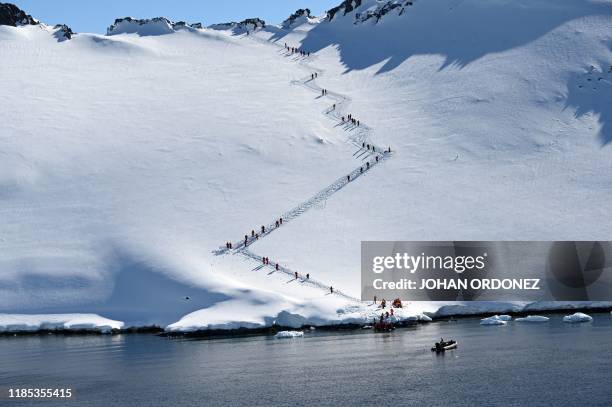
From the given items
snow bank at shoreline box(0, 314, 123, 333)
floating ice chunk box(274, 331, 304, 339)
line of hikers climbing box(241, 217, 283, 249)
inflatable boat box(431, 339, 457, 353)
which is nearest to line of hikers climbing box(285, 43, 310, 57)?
line of hikers climbing box(241, 217, 283, 249)

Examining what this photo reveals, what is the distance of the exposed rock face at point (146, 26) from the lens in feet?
528

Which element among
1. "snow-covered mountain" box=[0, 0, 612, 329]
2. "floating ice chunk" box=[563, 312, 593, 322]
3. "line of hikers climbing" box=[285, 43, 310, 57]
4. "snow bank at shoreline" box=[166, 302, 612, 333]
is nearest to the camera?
"floating ice chunk" box=[563, 312, 593, 322]

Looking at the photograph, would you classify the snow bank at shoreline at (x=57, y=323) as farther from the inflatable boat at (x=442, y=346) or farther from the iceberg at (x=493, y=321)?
the iceberg at (x=493, y=321)

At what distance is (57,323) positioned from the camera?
78.2 m

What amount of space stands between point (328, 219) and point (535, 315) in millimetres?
24761

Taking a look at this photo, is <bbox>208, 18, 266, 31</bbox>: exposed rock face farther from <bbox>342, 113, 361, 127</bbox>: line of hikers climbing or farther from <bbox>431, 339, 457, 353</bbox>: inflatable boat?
<bbox>431, 339, 457, 353</bbox>: inflatable boat

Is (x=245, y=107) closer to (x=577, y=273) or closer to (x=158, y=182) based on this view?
(x=158, y=182)

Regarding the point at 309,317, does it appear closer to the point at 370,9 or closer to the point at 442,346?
the point at 442,346

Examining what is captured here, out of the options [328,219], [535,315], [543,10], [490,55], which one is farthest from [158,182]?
[543,10]

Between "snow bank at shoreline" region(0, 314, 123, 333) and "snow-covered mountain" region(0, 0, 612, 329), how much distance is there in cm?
111

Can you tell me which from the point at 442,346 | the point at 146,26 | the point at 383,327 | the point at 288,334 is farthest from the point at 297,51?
the point at 442,346

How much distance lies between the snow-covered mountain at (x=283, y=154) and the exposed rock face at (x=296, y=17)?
9.79m

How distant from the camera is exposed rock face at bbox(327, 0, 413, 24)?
508ft

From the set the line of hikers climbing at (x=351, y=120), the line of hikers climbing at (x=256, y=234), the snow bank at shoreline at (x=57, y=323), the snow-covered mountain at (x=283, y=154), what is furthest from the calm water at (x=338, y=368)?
the line of hikers climbing at (x=351, y=120)
